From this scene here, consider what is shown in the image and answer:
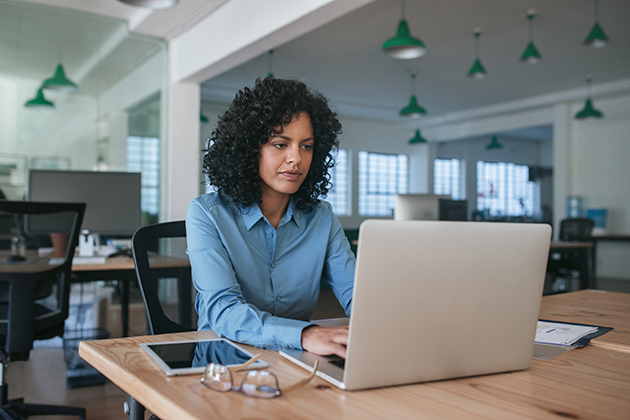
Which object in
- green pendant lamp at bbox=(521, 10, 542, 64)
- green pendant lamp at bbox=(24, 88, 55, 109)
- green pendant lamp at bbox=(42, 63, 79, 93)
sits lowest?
green pendant lamp at bbox=(24, 88, 55, 109)

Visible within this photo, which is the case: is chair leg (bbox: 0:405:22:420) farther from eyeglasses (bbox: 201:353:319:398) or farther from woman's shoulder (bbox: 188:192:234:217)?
eyeglasses (bbox: 201:353:319:398)

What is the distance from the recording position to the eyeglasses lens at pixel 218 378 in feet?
2.14

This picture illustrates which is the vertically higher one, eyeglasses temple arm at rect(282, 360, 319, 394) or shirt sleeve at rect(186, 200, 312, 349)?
shirt sleeve at rect(186, 200, 312, 349)

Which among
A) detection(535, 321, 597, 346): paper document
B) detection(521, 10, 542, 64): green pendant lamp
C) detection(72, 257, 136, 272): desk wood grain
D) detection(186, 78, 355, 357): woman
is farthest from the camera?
detection(521, 10, 542, 64): green pendant lamp

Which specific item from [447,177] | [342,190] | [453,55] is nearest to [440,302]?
[453,55]

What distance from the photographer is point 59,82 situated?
4.50m

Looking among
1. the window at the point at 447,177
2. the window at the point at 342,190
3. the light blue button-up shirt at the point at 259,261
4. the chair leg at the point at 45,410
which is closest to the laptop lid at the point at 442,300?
the light blue button-up shirt at the point at 259,261

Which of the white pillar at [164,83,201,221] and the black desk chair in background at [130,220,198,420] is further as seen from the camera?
the white pillar at [164,83,201,221]

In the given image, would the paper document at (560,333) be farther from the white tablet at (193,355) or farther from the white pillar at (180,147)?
the white pillar at (180,147)

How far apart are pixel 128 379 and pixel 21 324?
172 centimetres

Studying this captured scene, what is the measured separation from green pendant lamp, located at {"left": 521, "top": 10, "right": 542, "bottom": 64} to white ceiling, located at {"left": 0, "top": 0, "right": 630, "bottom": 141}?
0.07 m

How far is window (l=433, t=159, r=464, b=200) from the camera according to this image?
452 inches

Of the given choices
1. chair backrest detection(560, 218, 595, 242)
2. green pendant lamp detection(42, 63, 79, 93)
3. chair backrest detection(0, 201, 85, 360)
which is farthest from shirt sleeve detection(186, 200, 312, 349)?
chair backrest detection(560, 218, 595, 242)

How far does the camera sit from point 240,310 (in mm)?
955
